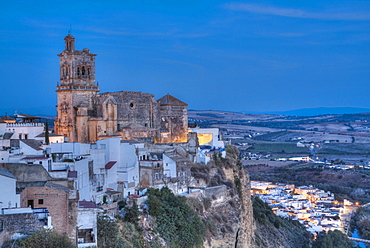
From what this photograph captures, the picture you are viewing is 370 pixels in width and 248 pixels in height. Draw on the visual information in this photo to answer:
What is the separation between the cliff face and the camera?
34188mm

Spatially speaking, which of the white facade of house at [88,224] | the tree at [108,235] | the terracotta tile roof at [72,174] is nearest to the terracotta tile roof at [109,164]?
the terracotta tile roof at [72,174]

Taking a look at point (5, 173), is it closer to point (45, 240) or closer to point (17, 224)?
point (17, 224)

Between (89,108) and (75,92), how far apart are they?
1.67 m

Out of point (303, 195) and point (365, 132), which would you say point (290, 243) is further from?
point (365, 132)

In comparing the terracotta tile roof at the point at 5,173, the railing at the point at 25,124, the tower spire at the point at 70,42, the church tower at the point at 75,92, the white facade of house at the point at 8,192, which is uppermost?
the tower spire at the point at 70,42

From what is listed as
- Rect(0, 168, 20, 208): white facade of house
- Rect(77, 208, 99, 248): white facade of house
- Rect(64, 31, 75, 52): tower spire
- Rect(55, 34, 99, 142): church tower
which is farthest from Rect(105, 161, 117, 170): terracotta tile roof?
Rect(64, 31, 75, 52): tower spire

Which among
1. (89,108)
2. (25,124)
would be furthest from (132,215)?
(89,108)

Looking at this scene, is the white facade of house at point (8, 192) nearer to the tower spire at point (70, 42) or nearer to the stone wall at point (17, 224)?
the stone wall at point (17, 224)

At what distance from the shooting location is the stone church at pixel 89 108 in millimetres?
39250

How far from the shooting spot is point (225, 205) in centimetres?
3706

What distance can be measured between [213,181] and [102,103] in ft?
34.2

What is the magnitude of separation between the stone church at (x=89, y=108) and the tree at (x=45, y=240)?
65.9 ft

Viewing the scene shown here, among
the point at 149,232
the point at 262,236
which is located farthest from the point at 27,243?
the point at 262,236

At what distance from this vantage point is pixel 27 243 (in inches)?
672
